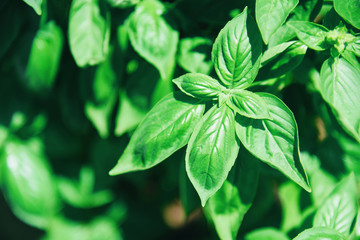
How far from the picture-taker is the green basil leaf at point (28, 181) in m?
1.00

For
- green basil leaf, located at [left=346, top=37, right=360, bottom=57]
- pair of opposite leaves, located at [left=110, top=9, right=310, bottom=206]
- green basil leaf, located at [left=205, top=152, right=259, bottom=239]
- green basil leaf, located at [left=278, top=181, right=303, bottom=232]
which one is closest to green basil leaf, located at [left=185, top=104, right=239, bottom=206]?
pair of opposite leaves, located at [left=110, top=9, right=310, bottom=206]

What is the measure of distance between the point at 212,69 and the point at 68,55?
17.2 inches

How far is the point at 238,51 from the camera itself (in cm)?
60

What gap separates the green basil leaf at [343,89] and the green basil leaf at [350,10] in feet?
0.23

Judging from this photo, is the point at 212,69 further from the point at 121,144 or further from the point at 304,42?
the point at 121,144

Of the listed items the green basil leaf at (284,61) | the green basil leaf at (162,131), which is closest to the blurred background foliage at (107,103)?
the green basil leaf at (284,61)

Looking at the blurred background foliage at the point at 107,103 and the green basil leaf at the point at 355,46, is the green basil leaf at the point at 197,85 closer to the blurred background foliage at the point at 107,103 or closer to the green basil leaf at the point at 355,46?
the blurred background foliage at the point at 107,103

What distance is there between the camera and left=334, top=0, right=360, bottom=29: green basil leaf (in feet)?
1.92

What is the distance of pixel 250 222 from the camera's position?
0.94 m

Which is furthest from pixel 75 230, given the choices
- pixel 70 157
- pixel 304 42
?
pixel 304 42

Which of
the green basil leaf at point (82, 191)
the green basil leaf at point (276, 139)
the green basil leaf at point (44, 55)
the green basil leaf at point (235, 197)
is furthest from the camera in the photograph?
the green basil leaf at point (82, 191)

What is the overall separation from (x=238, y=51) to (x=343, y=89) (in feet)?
0.64

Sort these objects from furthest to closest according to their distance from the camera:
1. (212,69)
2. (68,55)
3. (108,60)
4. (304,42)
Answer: (68,55)
(108,60)
(212,69)
(304,42)

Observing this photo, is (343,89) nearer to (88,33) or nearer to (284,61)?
(284,61)
